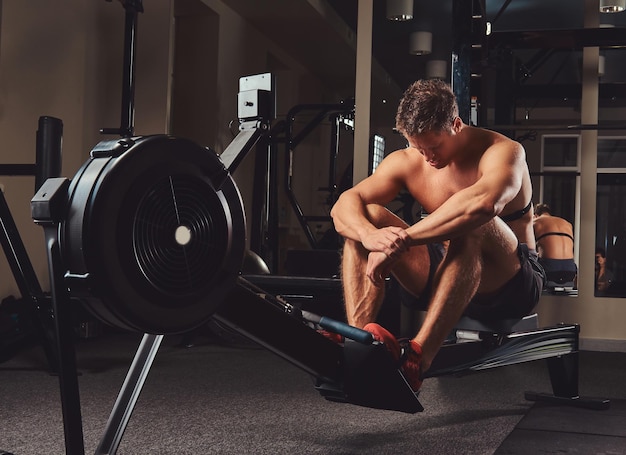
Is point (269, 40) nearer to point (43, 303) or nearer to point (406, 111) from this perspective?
point (43, 303)

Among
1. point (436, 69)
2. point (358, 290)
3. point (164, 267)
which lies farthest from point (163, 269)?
point (436, 69)

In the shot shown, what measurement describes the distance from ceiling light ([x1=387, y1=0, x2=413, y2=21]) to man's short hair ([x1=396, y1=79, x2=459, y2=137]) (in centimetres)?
261

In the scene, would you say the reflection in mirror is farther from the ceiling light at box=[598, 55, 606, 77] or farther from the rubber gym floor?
the rubber gym floor

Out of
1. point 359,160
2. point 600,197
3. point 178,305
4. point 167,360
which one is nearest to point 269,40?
point 359,160

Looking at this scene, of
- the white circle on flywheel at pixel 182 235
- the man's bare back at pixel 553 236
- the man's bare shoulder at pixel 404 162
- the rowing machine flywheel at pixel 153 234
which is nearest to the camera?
the rowing machine flywheel at pixel 153 234

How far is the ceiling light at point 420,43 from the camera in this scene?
5.00m

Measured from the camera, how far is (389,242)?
6.43ft

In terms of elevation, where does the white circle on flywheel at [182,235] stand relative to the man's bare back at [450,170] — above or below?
below

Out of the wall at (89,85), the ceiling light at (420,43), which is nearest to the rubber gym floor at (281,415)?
the wall at (89,85)

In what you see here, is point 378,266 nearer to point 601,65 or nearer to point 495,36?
point 495,36

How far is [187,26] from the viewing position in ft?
18.1

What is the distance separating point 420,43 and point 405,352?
366cm

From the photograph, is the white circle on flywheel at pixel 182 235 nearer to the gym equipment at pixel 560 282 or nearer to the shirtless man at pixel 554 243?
the shirtless man at pixel 554 243

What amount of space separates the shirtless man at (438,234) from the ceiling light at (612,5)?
2.51m
